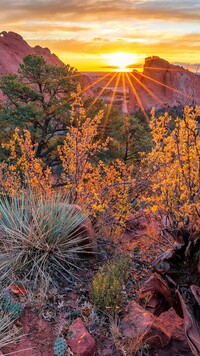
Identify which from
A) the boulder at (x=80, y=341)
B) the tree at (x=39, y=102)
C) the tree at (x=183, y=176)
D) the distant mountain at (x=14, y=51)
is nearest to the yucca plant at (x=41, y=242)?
the boulder at (x=80, y=341)

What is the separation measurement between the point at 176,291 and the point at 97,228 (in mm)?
3000

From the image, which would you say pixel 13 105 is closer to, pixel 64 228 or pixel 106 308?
pixel 64 228

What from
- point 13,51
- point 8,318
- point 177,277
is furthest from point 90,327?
point 13,51

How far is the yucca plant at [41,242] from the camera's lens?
5.03 m

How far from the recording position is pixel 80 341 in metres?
3.93

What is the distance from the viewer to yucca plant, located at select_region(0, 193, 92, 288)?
5.03 metres

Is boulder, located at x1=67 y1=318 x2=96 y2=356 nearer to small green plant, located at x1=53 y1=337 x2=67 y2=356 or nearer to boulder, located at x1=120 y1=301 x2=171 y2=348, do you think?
small green plant, located at x1=53 y1=337 x2=67 y2=356

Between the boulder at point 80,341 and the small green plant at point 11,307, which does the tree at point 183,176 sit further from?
the small green plant at point 11,307

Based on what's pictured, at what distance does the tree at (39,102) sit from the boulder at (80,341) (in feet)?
31.6

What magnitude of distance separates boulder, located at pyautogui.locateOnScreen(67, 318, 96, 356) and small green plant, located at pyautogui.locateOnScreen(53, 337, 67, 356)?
7 cm

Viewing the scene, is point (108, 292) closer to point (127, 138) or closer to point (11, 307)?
point (11, 307)

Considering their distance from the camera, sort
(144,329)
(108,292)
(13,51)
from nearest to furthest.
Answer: (144,329) → (108,292) → (13,51)

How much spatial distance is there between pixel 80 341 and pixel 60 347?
0.21 m

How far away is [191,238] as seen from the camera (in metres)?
4.63
